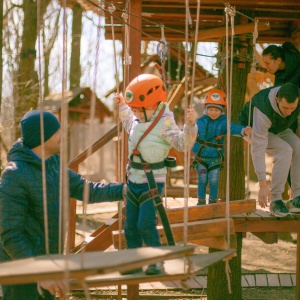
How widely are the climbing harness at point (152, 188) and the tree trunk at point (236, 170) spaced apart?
2.65 metres

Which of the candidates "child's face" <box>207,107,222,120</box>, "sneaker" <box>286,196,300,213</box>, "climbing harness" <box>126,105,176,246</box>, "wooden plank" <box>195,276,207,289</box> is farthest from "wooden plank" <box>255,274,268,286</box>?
"climbing harness" <box>126,105,176,246</box>

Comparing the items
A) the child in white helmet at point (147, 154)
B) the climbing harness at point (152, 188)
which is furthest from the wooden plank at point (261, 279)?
the climbing harness at point (152, 188)

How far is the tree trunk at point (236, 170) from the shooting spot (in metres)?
6.95

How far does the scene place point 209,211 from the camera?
5164 millimetres

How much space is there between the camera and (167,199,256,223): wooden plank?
194 inches

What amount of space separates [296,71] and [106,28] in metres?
2.16

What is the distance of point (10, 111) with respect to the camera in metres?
15.8

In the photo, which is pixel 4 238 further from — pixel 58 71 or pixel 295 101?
pixel 58 71

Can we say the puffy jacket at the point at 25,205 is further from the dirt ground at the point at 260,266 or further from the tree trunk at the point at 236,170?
the dirt ground at the point at 260,266

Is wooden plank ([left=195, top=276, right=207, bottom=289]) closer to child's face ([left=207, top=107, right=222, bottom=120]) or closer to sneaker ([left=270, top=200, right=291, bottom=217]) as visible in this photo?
sneaker ([left=270, top=200, right=291, bottom=217])

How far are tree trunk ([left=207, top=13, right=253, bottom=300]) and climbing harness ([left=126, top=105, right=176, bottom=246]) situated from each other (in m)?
2.65

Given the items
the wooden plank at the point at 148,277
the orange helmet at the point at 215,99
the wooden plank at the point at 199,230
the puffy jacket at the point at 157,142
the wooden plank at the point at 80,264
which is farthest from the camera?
the orange helmet at the point at 215,99

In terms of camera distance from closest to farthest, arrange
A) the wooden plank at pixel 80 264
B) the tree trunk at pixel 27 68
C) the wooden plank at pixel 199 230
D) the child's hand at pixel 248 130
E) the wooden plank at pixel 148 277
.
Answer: the wooden plank at pixel 80 264 → the wooden plank at pixel 148 277 → the wooden plank at pixel 199 230 → the child's hand at pixel 248 130 → the tree trunk at pixel 27 68

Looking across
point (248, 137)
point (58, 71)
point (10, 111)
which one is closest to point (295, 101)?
point (248, 137)
